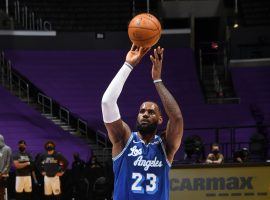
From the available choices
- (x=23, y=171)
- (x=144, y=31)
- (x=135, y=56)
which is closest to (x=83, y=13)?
(x=23, y=171)

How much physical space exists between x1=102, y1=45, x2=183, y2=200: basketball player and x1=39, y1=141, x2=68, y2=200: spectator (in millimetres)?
8364

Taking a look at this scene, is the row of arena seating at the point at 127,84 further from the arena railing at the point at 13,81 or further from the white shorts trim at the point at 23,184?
the white shorts trim at the point at 23,184

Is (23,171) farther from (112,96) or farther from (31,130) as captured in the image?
(112,96)

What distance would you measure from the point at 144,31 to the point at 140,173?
1121 mm

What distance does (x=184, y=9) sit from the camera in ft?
75.3

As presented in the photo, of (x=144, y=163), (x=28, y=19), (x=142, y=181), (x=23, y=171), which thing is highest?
(x=28, y=19)

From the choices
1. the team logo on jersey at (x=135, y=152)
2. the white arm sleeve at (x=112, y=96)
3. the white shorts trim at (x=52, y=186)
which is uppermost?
the white arm sleeve at (x=112, y=96)

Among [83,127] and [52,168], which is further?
[83,127]

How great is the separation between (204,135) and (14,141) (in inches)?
208

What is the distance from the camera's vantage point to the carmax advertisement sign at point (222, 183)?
10344 millimetres

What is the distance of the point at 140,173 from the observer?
3.88 metres

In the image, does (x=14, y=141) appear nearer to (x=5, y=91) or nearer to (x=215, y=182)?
(x=5, y=91)

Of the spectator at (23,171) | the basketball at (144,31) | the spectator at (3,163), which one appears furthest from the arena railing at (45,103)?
the basketball at (144,31)

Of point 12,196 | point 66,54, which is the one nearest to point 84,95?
point 66,54
